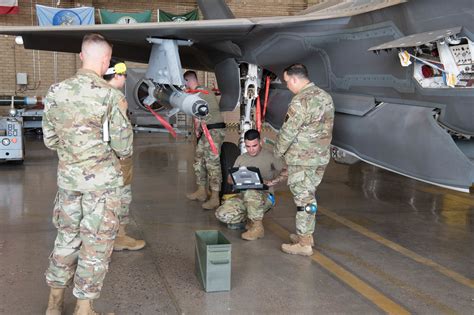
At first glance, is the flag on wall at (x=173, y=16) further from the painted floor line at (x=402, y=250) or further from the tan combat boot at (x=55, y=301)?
the tan combat boot at (x=55, y=301)

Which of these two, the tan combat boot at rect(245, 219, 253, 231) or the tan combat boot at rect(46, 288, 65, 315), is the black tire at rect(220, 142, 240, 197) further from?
the tan combat boot at rect(46, 288, 65, 315)

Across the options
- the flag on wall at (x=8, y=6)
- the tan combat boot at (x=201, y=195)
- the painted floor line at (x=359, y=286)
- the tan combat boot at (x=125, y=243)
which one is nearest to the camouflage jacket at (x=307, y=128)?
the painted floor line at (x=359, y=286)

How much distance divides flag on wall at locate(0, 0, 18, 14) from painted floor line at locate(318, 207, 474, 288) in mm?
14326

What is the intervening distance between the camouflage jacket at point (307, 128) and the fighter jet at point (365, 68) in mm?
Answer: 308

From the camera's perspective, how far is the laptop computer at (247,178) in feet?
15.9

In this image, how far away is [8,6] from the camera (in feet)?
54.0

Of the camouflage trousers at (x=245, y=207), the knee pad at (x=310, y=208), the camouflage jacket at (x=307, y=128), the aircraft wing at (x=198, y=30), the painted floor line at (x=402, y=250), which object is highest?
the aircraft wing at (x=198, y=30)

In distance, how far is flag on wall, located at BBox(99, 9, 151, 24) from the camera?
17.0 metres

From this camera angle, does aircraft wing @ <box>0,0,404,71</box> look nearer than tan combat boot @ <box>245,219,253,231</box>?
Yes

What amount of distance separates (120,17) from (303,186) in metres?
14.4

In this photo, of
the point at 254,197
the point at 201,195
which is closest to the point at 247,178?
the point at 254,197

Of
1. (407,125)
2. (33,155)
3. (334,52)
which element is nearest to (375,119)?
(407,125)

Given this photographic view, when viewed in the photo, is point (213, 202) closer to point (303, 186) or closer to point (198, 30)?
point (303, 186)

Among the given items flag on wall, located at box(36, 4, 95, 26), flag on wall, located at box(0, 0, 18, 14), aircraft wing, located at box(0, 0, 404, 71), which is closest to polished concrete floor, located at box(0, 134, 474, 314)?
aircraft wing, located at box(0, 0, 404, 71)
